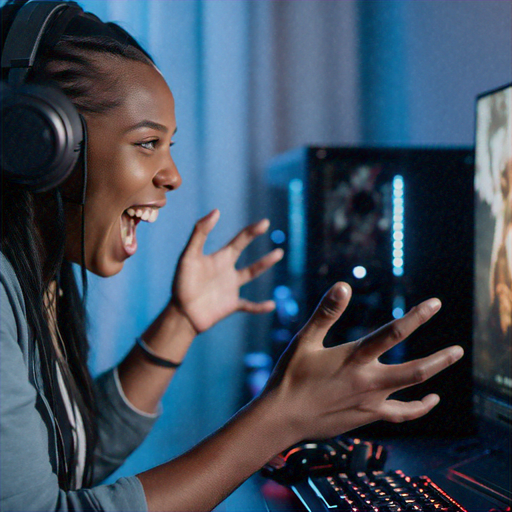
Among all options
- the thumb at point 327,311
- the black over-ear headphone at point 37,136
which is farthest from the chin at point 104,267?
the thumb at point 327,311

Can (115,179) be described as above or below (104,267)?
above

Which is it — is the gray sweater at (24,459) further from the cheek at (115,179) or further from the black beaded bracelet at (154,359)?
the black beaded bracelet at (154,359)

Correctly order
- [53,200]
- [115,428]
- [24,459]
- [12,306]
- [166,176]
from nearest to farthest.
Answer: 1. [24,459]
2. [12,306]
3. [53,200]
4. [166,176]
5. [115,428]

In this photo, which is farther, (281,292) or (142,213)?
(281,292)

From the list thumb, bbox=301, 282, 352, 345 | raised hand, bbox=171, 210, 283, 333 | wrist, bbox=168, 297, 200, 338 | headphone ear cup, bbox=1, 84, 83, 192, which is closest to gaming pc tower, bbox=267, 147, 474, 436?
raised hand, bbox=171, 210, 283, 333

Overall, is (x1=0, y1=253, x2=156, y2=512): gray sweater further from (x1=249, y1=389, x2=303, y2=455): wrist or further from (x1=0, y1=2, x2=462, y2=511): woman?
(x1=249, y1=389, x2=303, y2=455): wrist

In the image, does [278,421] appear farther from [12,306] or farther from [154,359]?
[154,359]

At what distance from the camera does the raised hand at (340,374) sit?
0.55 metres

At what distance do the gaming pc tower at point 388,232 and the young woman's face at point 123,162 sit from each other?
29cm

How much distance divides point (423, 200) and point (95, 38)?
0.60 meters

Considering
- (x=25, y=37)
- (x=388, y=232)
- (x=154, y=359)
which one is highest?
(x=25, y=37)

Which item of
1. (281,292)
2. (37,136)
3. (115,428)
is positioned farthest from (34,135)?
(281,292)

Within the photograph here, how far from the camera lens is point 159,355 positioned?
0.97m

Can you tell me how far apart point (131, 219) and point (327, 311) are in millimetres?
448
